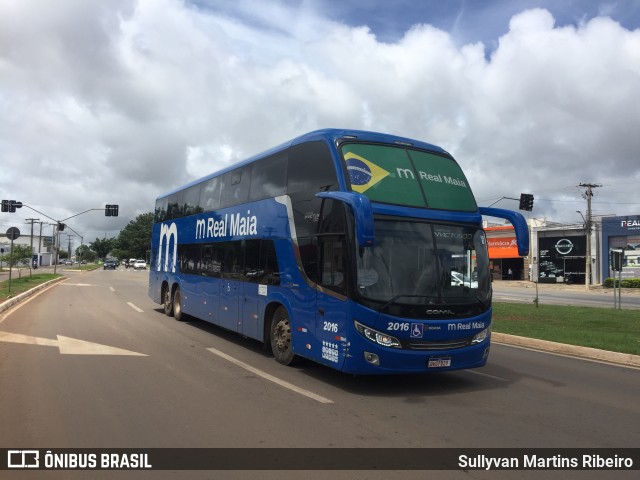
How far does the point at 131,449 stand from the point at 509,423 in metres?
4.15

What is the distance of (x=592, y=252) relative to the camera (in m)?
49.6

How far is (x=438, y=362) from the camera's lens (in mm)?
7078

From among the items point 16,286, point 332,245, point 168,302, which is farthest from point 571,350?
point 16,286

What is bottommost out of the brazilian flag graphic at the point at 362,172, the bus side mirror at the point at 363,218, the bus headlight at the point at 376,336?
the bus headlight at the point at 376,336

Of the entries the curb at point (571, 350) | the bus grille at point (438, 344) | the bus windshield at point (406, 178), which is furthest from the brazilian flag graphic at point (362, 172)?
the curb at point (571, 350)

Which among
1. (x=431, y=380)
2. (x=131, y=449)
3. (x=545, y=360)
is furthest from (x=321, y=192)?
(x=545, y=360)

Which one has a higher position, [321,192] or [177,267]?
[321,192]

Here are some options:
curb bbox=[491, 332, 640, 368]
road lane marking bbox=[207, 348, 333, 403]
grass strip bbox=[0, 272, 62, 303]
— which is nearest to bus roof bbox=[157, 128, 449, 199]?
road lane marking bbox=[207, 348, 333, 403]

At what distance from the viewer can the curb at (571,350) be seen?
32.8 ft

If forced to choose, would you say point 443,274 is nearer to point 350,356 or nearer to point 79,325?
point 350,356

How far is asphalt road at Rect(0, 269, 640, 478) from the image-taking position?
5.20 meters

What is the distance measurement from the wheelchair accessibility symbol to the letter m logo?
9.85 m

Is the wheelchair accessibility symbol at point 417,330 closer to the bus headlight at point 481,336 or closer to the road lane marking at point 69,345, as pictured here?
the bus headlight at point 481,336

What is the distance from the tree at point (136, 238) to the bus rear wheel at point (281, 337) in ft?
408
